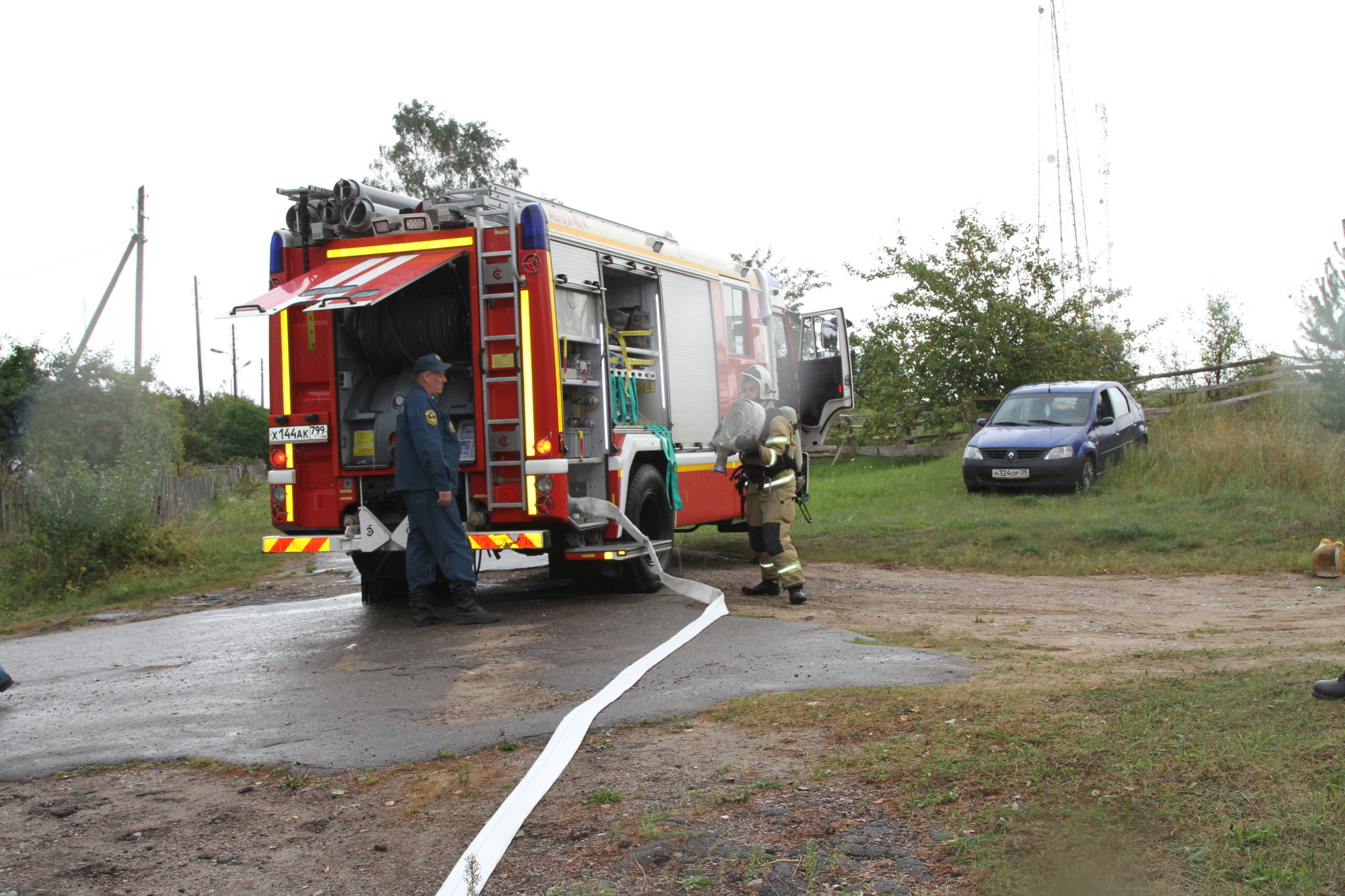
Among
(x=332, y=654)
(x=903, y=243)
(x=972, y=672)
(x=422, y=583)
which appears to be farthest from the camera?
(x=903, y=243)

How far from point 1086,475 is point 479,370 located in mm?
9988

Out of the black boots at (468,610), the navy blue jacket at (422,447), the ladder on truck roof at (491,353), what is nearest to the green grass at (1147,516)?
the ladder on truck roof at (491,353)

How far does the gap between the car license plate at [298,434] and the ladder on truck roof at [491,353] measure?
1.33 m

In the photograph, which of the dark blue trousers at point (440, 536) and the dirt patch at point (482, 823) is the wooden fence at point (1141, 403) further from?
the dirt patch at point (482, 823)

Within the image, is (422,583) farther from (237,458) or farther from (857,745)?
(237,458)

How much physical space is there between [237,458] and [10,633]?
4261cm

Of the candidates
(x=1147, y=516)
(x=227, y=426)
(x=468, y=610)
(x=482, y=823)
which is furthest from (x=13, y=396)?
(x=227, y=426)

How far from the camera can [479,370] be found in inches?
332

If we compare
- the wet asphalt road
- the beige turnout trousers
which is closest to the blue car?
the beige turnout trousers

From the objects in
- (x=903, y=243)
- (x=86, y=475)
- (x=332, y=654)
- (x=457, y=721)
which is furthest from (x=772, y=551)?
(x=903, y=243)

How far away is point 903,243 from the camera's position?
2327 cm

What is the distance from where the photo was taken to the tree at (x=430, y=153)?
38031mm

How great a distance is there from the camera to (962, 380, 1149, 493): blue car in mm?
15352

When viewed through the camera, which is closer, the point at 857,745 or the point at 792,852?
the point at 792,852
